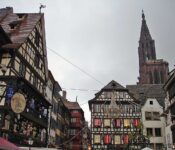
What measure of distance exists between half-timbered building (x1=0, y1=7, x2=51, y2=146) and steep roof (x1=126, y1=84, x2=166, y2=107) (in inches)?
1061

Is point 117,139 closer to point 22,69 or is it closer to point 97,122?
point 97,122

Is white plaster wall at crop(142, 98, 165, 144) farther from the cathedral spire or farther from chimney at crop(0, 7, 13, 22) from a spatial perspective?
the cathedral spire

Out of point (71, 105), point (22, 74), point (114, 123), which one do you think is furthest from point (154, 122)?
point (22, 74)

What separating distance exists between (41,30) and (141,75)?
75.1m

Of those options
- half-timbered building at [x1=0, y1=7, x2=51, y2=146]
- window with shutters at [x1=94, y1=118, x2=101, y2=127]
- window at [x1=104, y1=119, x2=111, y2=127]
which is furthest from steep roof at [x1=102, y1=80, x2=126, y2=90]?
half-timbered building at [x1=0, y1=7, x2=51, y2=146]

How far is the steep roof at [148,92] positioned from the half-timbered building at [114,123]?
10.8ft

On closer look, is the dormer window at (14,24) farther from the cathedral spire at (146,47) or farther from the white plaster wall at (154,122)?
the cathedral spire at (146,47)

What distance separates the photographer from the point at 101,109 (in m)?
52.8

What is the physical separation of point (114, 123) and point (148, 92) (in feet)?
39.1

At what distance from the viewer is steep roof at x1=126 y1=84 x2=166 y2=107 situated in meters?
55.8

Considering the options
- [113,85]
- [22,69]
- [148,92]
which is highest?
[113,85]

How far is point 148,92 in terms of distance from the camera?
59188 millimetres

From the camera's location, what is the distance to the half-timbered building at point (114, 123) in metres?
50.2

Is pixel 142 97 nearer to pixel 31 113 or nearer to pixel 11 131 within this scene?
pixel 31 113
